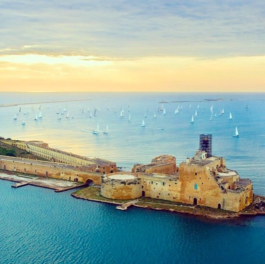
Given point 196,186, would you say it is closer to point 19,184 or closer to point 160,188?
point 160,188

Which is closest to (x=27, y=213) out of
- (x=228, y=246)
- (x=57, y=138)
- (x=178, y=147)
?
(x=228, y=246)

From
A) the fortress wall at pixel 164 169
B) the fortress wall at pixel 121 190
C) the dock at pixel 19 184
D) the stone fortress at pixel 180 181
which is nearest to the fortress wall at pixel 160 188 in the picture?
the stone fortress at pixel 180 181

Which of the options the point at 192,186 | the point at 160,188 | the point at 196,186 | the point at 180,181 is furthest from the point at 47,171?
the point at 196,186

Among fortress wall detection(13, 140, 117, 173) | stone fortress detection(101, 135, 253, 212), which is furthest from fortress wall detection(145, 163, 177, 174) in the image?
fortress wall detection(13, 140, 117, 173)

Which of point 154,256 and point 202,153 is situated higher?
point 202,153

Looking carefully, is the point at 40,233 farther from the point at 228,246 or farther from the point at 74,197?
the point at 228,246

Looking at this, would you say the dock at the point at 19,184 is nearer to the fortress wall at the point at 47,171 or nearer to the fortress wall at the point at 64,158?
the fortress wall at the point at 47,171

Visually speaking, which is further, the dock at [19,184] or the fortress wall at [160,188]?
the dock at [19,184]
